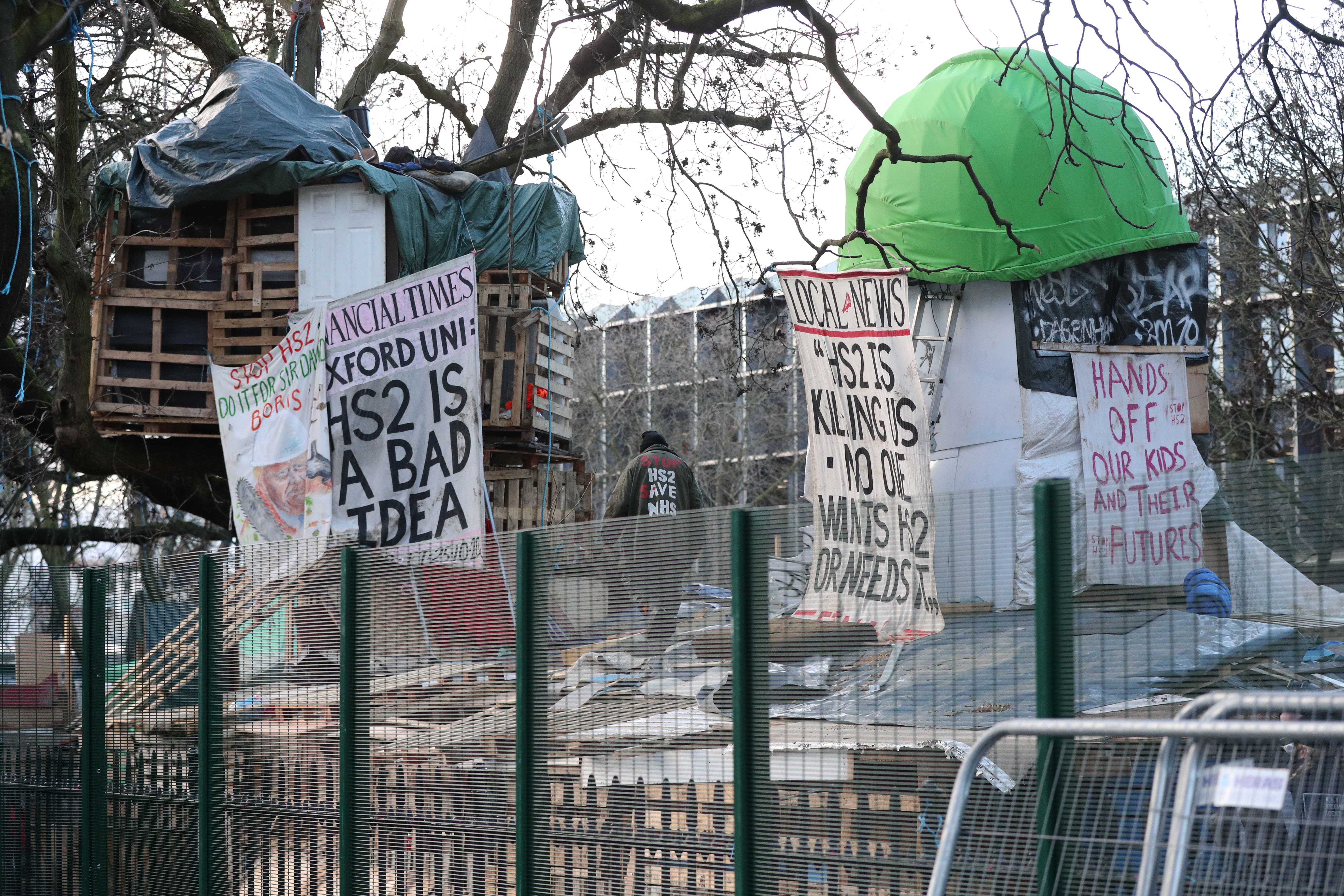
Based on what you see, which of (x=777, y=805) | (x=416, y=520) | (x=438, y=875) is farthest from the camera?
(x=416, y=520)

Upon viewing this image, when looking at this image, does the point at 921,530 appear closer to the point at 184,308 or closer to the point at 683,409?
the point at 184,308

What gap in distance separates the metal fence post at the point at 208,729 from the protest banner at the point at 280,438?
154cm

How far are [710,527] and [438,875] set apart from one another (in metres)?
2.46

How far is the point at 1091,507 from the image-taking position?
482 cm

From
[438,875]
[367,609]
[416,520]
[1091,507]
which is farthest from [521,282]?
[1091,507]

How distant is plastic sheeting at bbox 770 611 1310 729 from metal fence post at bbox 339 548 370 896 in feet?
9.48

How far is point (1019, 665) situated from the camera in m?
4.93

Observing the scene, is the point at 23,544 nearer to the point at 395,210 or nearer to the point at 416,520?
the point at 395,210

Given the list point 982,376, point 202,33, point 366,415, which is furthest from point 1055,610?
point 202,33

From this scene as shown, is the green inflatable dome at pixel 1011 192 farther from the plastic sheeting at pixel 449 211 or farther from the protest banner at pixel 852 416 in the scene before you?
the protest banner at pixel 852 416

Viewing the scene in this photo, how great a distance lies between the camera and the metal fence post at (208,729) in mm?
8445

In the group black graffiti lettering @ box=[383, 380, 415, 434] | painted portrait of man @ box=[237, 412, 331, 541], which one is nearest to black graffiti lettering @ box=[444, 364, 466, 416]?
black graffiti lettering @ box=[383, 380, 415, 434]

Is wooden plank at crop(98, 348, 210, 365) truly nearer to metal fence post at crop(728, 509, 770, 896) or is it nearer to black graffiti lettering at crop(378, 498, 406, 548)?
black graffiti lettering at crop(378, 498, 406, 548)

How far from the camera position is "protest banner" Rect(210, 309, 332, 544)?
10391mm
